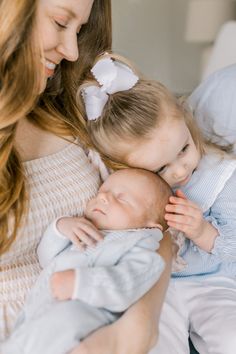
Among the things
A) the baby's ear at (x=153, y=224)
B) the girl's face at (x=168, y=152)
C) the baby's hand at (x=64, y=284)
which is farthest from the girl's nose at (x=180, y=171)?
the baby's hand at (x=64, y=284)

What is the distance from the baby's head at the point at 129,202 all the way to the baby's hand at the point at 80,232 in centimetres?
4

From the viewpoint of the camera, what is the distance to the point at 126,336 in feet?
3.59

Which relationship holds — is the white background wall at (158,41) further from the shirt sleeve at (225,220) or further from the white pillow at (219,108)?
the shirt sleeve at (225,220)

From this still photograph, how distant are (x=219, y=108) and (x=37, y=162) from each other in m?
0.61

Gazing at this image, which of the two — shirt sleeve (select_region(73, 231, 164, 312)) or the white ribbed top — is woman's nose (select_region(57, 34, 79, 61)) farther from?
shirt sleeve (select_region(73, 231, 164, 312))

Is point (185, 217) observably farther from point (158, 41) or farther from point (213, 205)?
point (158, 41)

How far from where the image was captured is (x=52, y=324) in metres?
1.06

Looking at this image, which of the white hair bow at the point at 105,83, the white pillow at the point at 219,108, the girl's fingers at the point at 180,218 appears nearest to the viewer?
the girl's fingers at the point at 180,218

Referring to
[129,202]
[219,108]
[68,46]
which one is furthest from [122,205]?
[219,108]

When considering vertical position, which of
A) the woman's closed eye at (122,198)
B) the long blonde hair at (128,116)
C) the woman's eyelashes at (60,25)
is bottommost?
the woman's closed eye at (122,198)

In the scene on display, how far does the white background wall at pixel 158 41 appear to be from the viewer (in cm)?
262

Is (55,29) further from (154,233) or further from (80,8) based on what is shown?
(154,233)

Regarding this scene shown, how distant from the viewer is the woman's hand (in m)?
1.30

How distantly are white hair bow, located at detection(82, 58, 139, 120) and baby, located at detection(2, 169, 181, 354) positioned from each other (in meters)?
0.20
